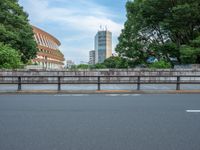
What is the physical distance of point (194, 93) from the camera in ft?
53.7

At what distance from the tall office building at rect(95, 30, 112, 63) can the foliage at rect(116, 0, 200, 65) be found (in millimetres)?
111244

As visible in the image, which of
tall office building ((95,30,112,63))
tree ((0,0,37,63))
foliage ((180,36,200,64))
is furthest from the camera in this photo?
tall office building ((95,30,112,63))

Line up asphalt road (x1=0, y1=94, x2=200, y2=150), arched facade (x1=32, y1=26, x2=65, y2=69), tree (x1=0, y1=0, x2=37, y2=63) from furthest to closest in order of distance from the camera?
arched facade (x1=32, y1=26, x2=65, y2=69) → tree (x1=0, y1=0, x2=37, y2=63) → asphalt road (x1=0, y1=94, x2=200, y2=150)

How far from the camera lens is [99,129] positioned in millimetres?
7027

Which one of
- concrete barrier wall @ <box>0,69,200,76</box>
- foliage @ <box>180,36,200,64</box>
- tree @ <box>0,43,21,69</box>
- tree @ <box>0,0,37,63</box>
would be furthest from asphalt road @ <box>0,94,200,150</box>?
tree @ <box>0,0,37,63</box>

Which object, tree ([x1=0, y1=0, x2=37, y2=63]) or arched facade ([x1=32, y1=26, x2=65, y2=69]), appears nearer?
tree ([x1=0, y1=0, x2=37, y2=63])

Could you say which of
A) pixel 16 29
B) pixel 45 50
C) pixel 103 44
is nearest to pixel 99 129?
pixel 16 29

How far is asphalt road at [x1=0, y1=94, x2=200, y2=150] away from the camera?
568 centimetres

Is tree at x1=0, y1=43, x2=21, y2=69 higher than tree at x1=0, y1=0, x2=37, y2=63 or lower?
lower

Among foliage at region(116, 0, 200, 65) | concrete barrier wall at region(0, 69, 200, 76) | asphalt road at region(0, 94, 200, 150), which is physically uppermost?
foliage at region(116, 0, 200, 65)

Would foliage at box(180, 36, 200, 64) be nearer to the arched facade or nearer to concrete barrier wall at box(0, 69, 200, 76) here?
concrete barrier wall at box(0, 69, 200, 76)

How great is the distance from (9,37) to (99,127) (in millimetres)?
36108

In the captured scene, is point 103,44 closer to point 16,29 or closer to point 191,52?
point 16,29

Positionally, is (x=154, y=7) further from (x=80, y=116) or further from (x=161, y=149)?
(x=161, y=149)
